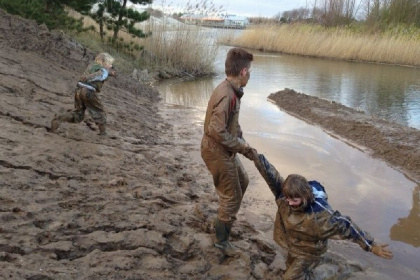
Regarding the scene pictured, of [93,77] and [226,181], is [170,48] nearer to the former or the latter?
[93,77]

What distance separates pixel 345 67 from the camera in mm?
20938

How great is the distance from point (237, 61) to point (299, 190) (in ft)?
3.56

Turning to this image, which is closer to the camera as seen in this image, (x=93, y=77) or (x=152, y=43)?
(x=93, y=77)

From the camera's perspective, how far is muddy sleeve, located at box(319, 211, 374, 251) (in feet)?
10.1

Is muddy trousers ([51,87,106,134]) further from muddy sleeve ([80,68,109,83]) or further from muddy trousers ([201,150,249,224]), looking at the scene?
muddy trousers ([201,150,249,224])

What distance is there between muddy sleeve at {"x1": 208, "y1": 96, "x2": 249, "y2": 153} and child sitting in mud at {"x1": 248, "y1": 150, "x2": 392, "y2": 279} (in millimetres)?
162

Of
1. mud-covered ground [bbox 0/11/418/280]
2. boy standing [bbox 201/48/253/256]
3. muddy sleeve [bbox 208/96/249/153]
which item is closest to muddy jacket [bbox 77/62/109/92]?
mud-covered ground [bbox 0/11/418/280]

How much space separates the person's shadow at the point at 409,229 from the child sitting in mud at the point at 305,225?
166 cm

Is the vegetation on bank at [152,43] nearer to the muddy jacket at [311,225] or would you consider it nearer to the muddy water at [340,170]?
the muddy water at [340,170]

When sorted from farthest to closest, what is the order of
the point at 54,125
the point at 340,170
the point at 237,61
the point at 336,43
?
the point at 336,43
the point at 340,170
the point at 54,125
the point at 237,61

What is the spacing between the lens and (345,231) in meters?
3.14

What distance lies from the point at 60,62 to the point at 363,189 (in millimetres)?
7123

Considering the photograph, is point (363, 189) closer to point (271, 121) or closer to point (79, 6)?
point (271, 121)

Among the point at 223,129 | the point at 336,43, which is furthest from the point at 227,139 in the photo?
the point at 336,43
